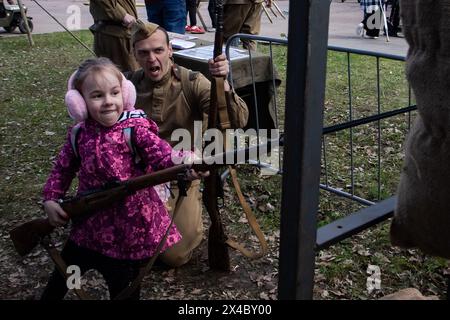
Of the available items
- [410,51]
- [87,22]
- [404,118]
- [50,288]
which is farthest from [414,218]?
[87,22]

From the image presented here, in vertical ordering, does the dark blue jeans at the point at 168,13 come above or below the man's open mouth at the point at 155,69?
above

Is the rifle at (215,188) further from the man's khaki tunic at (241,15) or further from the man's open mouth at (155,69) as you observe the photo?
the man's khaki tunic at (241,15)

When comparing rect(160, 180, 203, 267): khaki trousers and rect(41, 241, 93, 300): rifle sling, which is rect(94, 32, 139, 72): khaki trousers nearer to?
rect(160, 180, 203, 267): khaki trousers

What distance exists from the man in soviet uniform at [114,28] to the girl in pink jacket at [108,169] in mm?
2596

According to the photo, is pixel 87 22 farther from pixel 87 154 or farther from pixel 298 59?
pixel 298 59

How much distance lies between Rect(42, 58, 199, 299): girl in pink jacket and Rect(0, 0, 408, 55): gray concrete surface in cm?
571

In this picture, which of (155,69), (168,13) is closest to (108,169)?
(155,69)

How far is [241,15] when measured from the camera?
529 centimetres

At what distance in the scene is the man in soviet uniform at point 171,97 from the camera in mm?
2854

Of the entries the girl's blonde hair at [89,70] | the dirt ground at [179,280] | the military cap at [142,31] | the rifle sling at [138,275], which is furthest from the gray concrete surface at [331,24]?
the rifle sling at [138,275]

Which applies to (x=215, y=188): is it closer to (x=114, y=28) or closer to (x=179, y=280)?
(x=179, y=280)

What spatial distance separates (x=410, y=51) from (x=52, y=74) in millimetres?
7646

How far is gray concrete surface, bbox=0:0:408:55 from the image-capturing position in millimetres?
10070

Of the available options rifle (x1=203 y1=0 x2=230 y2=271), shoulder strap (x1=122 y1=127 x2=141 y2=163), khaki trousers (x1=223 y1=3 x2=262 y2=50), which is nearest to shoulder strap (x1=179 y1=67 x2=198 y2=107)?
rifle (x1=203 y1=0 x2=230 y2=271)
